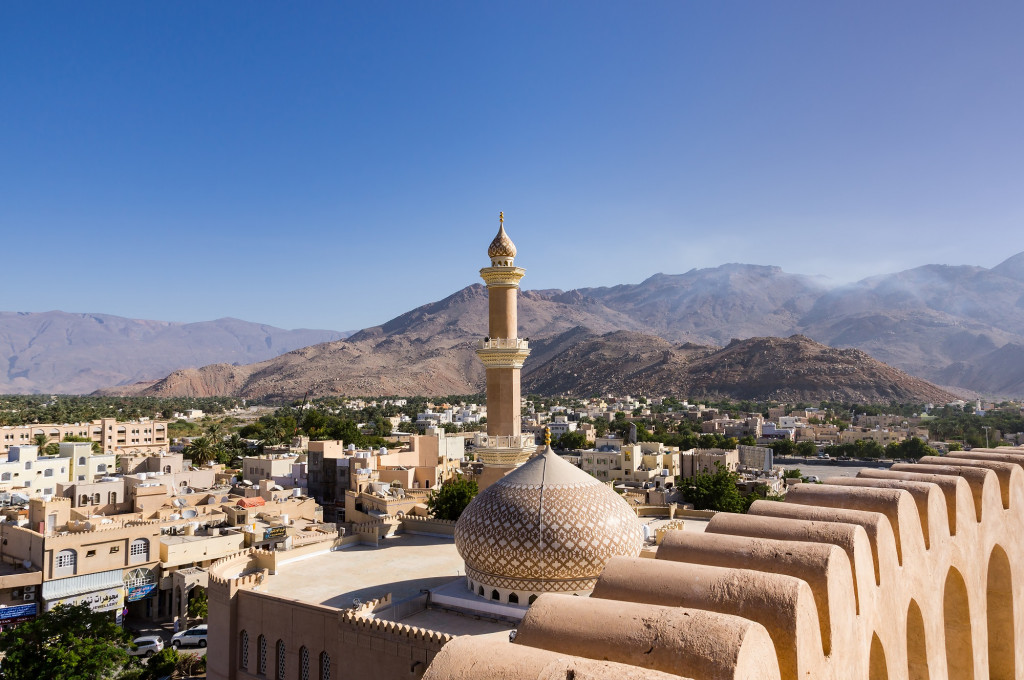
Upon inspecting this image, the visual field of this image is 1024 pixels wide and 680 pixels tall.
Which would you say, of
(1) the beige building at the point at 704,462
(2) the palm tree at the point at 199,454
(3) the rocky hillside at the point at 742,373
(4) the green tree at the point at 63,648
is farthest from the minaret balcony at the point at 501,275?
(3) the rocky hillside at the point at 742,373

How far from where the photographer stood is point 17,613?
1828 centimetres

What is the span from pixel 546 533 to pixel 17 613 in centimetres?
1474

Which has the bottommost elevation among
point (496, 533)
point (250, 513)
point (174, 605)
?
point (174, 605)

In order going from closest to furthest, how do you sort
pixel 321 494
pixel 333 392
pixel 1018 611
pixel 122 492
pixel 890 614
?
pixel 890 614 → pixel 1018 611 → pixel 122 492 → pixel 321 494 → pixel 333 392

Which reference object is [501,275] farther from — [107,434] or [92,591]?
[107,434]

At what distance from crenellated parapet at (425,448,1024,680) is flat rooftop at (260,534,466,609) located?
28.3ft

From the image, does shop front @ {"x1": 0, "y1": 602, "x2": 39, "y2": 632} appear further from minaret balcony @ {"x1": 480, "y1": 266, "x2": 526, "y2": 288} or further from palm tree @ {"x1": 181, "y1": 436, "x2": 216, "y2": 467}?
palm tree @ {"x1": 181, "y1": 436, "x2": 216, "y2": 467}

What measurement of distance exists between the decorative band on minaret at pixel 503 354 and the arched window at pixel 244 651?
302 inches

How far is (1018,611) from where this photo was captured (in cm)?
832

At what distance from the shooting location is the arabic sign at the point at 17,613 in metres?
18.1

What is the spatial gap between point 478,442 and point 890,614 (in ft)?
49.3

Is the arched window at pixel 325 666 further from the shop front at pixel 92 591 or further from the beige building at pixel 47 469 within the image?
the beige building at pixel 47 469

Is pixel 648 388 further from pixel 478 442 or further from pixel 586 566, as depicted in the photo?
pixel 586 566

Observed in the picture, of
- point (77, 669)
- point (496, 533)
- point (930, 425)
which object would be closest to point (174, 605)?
point (77, 669)
